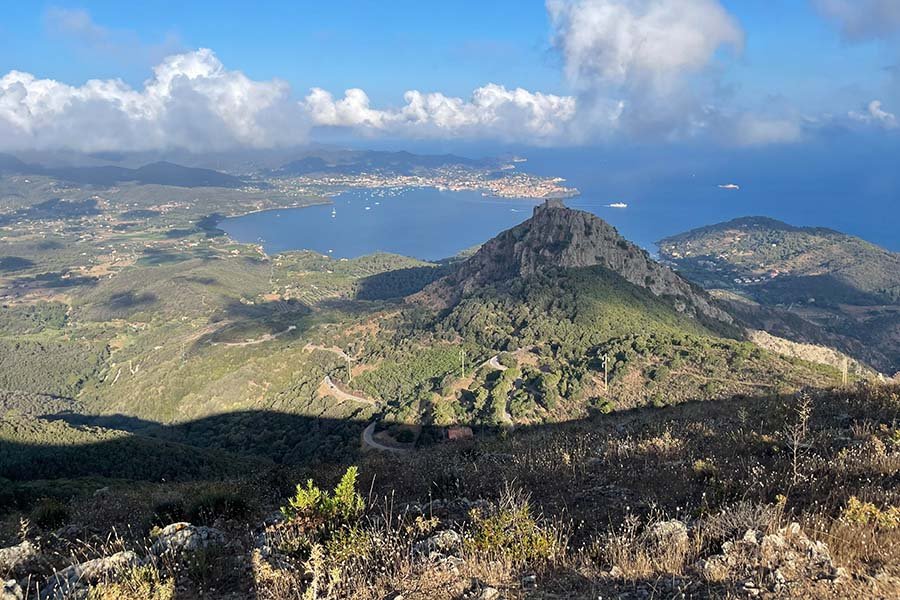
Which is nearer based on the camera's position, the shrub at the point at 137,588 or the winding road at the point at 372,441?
the shrub at the point at 137,588

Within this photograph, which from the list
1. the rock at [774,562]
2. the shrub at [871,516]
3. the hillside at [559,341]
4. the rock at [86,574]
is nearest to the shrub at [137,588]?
the rock at [86,574]

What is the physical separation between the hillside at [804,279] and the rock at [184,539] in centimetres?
7993

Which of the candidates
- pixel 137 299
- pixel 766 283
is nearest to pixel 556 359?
pixel 766 283

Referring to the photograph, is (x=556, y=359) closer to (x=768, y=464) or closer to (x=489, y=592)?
(x=768, y=464)

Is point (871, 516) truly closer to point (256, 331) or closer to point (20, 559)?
point (20, 559)

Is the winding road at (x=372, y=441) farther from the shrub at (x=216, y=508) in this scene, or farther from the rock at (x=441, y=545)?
the rock at (x=441, y=545)

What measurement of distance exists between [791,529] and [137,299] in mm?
143305

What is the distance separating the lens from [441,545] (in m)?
5.07

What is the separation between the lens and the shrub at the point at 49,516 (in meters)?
8.02

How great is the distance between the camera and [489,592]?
13.4ft

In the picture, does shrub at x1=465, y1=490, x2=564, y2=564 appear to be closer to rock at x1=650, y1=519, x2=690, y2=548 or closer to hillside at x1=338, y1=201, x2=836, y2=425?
rock at x1=650, y1=519, x2=690, y2=548

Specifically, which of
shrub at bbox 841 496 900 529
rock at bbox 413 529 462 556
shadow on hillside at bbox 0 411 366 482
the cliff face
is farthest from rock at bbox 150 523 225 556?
the cliff face

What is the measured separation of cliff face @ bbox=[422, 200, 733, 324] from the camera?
67.4m

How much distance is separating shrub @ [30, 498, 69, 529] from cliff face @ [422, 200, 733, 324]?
206 ft
